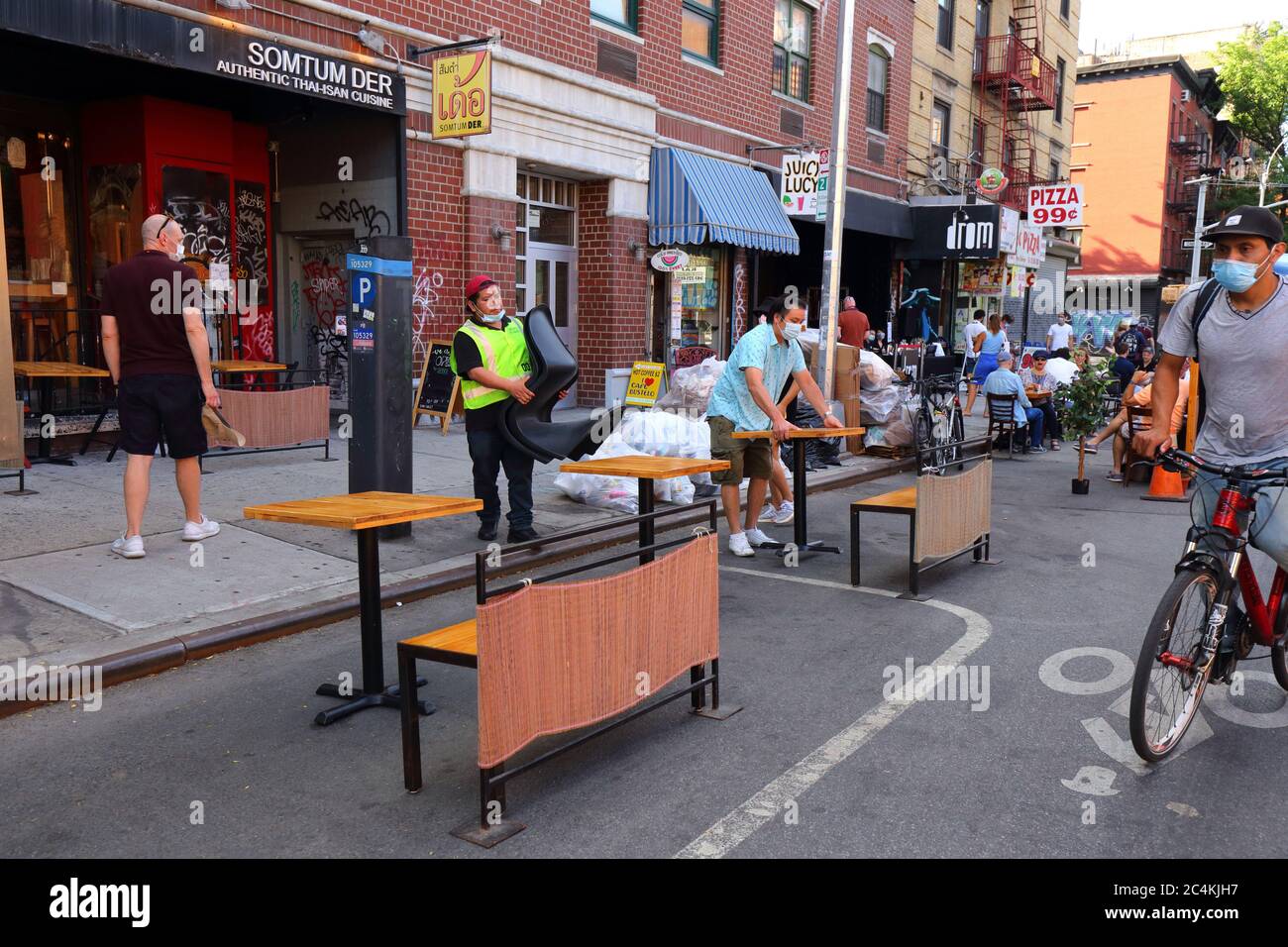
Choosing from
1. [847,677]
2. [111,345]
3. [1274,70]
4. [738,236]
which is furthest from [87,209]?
[1274,70]

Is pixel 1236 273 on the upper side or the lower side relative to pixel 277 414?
upper

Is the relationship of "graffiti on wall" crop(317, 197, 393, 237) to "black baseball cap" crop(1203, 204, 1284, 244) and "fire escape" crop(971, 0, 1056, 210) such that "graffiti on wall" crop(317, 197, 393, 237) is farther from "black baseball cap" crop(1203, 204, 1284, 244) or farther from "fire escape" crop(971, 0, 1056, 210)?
"fire escape" crop(971, 0, 1056, 210)

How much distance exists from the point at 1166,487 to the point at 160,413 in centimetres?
976

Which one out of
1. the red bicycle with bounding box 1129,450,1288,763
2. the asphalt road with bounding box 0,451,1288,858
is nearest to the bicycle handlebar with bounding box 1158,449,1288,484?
the red bicycle with bounding box 1129,450,1288,763

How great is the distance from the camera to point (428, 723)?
4539mm

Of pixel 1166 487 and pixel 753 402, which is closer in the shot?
pixel 753 402

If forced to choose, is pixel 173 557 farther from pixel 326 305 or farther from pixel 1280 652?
pixel 326 305

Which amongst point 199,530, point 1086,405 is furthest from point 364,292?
point 1086,405

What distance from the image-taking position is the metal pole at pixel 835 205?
1273 cm

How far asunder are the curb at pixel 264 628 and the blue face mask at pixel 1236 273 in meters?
2.50

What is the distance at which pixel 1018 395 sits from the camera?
14305mm

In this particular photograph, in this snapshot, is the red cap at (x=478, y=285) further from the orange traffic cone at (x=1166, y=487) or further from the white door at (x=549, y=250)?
the orange traffic cone at (x=1166, y=487)

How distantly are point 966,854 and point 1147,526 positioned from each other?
7076 millimetres

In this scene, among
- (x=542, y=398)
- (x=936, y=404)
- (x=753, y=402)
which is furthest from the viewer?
(x=936, y=404)
